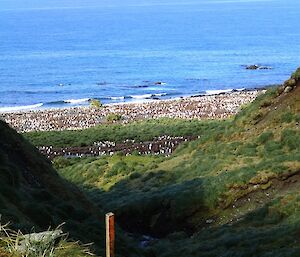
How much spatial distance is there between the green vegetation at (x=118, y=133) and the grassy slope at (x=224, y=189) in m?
17.3

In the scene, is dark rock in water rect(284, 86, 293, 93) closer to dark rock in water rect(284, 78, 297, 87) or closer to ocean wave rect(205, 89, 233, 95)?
dark rock in water rect(284, 78, 297, 87)

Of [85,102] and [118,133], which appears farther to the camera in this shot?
[85,102]

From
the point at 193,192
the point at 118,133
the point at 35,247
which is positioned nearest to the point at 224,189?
the point at 193,192

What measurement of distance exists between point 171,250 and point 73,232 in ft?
14.0

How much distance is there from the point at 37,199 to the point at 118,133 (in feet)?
127

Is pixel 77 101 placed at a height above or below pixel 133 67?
below

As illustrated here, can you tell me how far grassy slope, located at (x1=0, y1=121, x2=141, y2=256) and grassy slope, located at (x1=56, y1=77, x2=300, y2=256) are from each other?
7.24 feet

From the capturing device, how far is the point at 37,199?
627 inches

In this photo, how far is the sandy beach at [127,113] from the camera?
68.0 metres

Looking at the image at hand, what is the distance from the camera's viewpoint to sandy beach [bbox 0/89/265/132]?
2677 inches

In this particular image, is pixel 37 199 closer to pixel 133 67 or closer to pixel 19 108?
pixel 19 108

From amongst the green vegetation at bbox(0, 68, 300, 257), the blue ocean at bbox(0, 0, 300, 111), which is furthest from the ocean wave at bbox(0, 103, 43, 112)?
the green vegetation at bbox(0, 68, 300, 257)

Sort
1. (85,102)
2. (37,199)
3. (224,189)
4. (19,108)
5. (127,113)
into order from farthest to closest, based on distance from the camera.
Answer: (85,102), (19,108), (127,113), (224,189), (37,199)

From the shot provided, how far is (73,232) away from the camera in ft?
45.8
